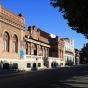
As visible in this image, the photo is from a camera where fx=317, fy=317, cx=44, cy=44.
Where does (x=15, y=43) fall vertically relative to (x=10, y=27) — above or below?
below

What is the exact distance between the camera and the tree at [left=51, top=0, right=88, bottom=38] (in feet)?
43.3

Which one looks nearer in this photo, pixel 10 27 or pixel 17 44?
pixel 10 27

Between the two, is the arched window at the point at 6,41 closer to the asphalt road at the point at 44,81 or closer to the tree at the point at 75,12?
the asphalt road at the point at 44,81

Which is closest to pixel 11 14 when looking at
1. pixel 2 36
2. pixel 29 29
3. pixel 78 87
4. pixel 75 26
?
pixel 2 36

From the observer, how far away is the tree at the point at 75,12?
13.2 m

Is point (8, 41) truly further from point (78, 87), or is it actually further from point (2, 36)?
point (78, 87)

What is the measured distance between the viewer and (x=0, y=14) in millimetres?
53031

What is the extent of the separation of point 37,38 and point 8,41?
2367 centimetres

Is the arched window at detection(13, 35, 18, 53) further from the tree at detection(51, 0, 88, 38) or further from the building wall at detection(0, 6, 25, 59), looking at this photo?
the tree at detection(51, 0, 88, 38)

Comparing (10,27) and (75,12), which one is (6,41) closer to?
(10,27)

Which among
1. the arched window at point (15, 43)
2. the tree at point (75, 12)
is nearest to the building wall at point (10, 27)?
the arched window at point (15, 43)

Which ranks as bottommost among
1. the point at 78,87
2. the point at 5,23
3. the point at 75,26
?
the point at 78,87

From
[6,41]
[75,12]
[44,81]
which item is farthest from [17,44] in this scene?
[75,12]

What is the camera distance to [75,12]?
545 inches
